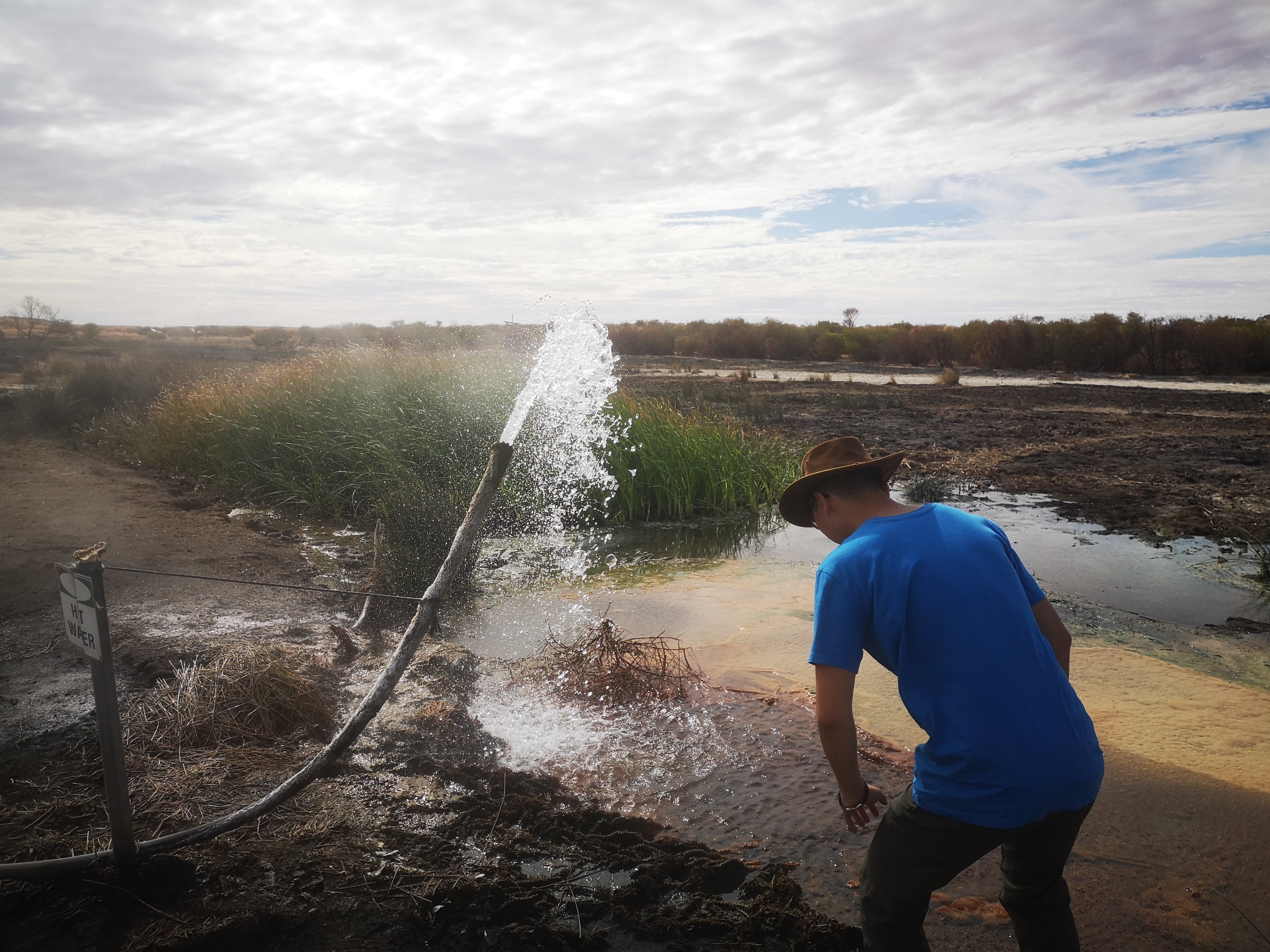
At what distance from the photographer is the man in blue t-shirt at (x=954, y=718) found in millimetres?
1981

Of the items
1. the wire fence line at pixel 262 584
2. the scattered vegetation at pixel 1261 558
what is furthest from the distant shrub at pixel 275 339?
the scattered vegetation at pixel 1261 558

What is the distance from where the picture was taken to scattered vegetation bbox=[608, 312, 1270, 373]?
105 feet

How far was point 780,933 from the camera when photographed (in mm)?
2938

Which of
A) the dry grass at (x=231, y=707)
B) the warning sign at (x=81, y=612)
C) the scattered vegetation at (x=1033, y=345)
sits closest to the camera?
the warning sign at (x=81, y=612)

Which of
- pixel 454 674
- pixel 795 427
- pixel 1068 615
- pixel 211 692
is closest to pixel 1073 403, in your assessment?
pixel 795 427

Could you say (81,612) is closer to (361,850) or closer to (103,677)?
(103,677)

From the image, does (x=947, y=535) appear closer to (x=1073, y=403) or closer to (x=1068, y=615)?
(x=1068, y=615)

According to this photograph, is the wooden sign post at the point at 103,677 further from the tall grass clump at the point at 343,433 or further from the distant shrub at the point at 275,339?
the distant shrub at the point at 275,339

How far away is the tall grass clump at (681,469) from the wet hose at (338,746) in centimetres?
732

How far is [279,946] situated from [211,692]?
1844 millimetres

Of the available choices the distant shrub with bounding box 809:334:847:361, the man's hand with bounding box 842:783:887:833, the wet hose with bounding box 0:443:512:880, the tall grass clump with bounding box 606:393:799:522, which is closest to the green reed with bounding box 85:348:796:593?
the tall grass clump with bounding box 606:393:799:522

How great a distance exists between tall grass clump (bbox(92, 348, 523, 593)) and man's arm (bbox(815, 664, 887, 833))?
22.2ft

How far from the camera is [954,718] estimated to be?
6.59 ft

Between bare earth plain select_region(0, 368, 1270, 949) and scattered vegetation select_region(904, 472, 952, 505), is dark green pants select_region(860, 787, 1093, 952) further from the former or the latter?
scattered vegetation select_region(904, 472, 952, 505)
